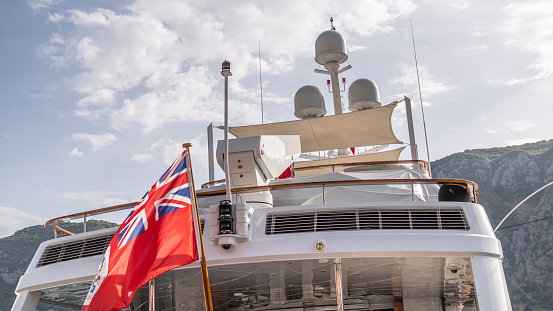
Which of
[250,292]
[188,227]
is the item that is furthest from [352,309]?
[188,227]

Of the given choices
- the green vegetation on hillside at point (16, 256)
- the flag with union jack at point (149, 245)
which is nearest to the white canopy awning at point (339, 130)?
the flag with union jack at point (149, 245)

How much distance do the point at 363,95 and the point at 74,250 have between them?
12.3m

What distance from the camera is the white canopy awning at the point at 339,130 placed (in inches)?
634

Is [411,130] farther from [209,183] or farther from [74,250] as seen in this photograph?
[74,250]

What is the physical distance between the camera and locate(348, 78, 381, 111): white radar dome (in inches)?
717

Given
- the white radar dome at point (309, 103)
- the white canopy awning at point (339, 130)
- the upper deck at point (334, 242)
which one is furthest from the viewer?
the white radar dome at point (309, 103)

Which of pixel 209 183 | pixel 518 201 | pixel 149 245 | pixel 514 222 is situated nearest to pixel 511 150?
pixel 518 201

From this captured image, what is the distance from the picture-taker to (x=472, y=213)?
7039 mm

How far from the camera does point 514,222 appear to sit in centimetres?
8319

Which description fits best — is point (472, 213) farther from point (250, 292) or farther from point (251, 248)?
point (250, 292)

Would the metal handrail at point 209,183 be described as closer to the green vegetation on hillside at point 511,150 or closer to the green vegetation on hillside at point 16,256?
the green vegetation on hillside at point 16,256

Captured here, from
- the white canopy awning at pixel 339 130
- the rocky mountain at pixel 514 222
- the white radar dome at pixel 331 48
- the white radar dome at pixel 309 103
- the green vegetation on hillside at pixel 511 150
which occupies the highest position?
the green vegetation on hillside at pixel 511 150

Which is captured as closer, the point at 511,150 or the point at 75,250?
the point at 75,250

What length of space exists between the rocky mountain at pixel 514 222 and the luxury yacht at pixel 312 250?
172ft
